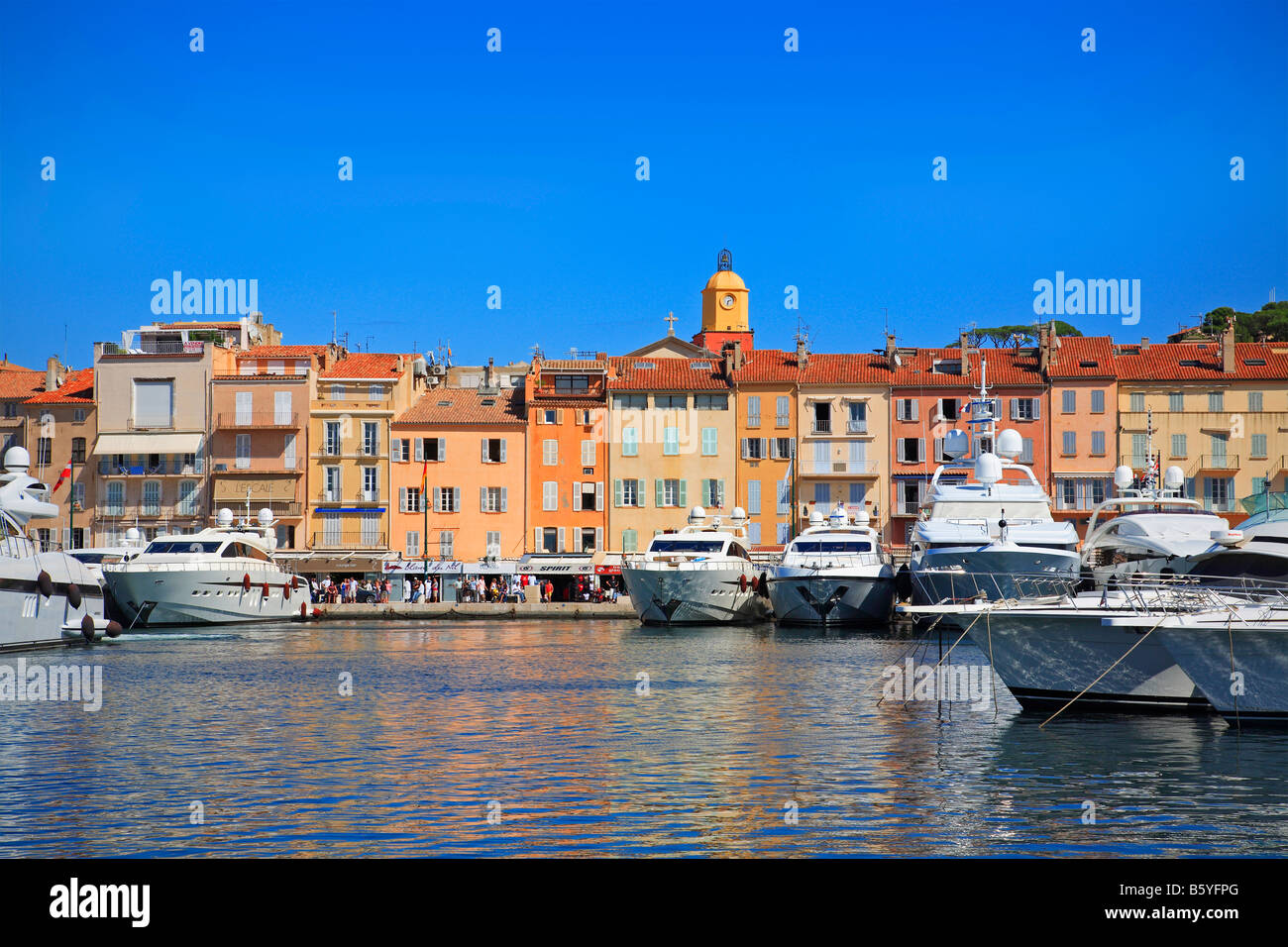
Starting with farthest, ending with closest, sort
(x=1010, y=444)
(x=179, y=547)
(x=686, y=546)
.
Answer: (x=686, y=546) < (x=1010, y=444) < (x=179, y=547)

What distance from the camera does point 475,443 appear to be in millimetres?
80062

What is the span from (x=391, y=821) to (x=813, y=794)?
526cm

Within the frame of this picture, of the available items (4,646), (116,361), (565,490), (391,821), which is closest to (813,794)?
(391,821)

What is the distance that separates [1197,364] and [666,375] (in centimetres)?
2987

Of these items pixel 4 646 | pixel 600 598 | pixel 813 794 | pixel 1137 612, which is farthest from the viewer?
pixel 600 598

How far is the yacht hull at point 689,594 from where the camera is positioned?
5741 centimetres

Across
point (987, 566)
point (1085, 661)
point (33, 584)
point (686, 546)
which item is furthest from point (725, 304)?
point (1085, 661)

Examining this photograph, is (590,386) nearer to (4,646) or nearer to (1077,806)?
(4,646)

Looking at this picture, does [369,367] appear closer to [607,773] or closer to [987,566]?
[987,566]

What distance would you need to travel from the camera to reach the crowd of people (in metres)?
72.4

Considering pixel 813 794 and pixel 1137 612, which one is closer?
pixel 813 794

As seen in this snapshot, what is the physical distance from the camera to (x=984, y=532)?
170 ft

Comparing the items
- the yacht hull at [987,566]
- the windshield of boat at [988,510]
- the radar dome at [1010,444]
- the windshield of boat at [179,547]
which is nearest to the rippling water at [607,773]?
the yacht hull at [987,566]
